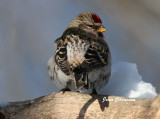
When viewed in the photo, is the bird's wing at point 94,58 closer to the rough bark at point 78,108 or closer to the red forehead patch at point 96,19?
the rough bark at point 78,108

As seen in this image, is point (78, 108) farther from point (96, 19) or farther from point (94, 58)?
point (96, 19)

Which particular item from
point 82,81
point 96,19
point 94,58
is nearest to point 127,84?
point 94,58

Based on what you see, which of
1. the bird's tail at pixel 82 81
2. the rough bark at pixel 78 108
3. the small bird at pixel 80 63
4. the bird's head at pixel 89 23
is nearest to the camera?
the rough bark at pixel 78 108

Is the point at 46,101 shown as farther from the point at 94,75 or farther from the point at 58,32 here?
the point at 58,32

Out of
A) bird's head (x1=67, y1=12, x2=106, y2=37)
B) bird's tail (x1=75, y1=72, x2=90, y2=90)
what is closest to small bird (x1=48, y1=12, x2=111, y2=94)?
bird's tail (x1=75, y1=72, x2=90, y2=90)

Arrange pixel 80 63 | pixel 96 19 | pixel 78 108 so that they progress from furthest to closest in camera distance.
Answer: pixel 96 19, pixel 80 63, pixel 78 108

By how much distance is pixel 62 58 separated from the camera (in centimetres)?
334

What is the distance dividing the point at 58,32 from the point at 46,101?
1.31 m

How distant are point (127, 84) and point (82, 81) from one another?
47cm

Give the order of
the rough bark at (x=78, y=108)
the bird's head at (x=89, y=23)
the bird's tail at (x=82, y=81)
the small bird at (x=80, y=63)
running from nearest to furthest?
1. the rough bark at (x=78, y=108)
2. the bird's tail at (x=82, y=81)
3. the small bird at (x=80, y=63)
4. the bird's head at (x=89, y=23)

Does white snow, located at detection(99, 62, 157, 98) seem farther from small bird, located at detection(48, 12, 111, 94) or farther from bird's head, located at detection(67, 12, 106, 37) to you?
bird's head, located at detection(67, 12, 106, 37)

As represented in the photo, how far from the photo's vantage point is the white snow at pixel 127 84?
3.28 meters

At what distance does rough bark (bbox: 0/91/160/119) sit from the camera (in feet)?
9.37

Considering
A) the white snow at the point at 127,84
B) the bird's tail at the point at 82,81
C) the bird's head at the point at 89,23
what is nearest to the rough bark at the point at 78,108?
the bird's tail at the point at 82,81
